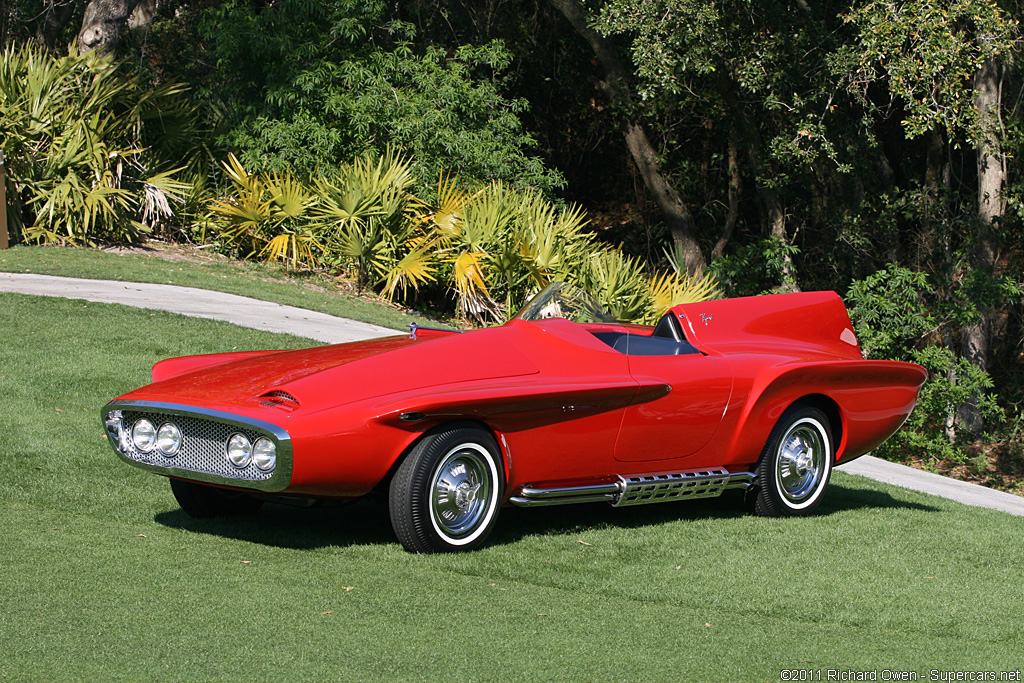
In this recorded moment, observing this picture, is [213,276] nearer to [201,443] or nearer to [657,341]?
[657,341]

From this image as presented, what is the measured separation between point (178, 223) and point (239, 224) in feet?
4.29

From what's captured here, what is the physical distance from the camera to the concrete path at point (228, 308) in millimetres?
10773

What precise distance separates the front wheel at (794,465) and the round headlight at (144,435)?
3.33m

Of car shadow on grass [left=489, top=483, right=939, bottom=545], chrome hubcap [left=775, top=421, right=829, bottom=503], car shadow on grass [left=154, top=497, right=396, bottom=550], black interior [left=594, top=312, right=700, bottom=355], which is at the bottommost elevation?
car shadow on grass [left=154, top=497, right=396, bottom=550]

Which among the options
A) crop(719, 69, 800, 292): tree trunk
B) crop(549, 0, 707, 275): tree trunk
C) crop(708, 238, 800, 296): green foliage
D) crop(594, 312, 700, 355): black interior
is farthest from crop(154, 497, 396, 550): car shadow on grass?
crop(549, 0, 707, 275): tree trunk

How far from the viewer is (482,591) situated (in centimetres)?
462

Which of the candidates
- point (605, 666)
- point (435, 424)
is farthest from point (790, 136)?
point (605, 666)

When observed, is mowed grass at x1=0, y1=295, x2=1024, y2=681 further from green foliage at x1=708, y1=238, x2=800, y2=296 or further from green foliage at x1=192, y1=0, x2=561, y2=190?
green foliage at x1=192, y1=0, x2=561, y2=190

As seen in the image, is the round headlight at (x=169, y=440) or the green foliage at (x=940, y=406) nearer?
the round headlight at (x=169, y=440)

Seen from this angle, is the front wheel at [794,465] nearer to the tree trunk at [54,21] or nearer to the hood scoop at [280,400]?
the hood scoop at [280,400]

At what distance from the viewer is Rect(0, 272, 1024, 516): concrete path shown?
10.8m

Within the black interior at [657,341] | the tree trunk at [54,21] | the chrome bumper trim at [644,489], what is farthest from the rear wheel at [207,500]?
the tree trunk at [54,21]

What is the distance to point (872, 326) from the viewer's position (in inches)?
722

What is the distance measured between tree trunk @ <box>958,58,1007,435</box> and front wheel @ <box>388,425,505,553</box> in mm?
13670
